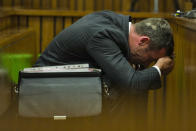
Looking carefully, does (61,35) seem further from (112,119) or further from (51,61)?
(112,119)

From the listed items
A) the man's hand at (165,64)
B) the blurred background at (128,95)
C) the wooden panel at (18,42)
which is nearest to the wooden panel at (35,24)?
the blurred background at (128,95)

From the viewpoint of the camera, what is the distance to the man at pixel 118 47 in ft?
4.70

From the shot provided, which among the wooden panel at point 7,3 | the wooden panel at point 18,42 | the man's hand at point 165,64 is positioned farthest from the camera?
the wooden panel at point 7,3

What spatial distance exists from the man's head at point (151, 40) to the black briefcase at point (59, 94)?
0.93 ft

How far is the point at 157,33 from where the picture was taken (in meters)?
1.50

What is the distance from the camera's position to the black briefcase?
4.39ft

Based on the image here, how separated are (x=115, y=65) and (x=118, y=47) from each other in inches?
3.8

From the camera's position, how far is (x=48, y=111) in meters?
1.33

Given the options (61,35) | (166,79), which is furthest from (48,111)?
(166,79)

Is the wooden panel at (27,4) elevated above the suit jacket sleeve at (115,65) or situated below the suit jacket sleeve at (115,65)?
above

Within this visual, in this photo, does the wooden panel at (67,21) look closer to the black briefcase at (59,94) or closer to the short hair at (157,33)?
the short hair at (157,33)

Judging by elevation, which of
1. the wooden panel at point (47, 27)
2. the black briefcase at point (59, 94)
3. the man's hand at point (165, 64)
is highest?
the wooden panel at point (47, 27)

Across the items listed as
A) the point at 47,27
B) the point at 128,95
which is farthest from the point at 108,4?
the point at 128,95

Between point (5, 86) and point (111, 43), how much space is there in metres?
0.52
